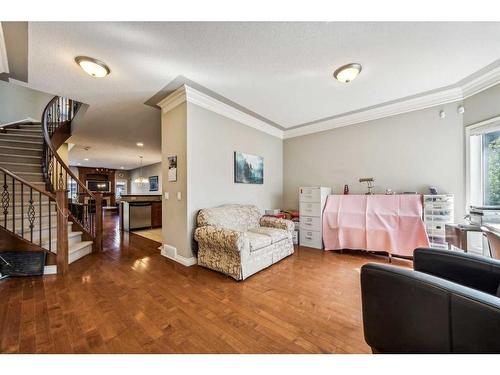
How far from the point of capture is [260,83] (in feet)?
8.87

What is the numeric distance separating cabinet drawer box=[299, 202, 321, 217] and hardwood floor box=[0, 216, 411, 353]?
1114mm

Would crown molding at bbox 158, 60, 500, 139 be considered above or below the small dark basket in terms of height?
above

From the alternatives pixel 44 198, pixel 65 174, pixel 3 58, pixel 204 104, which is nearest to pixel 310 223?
pixel 204 104

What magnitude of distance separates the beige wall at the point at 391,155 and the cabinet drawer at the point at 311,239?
1.00 metres

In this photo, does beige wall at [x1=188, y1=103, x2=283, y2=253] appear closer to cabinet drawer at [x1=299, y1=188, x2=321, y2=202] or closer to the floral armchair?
the floral armchair

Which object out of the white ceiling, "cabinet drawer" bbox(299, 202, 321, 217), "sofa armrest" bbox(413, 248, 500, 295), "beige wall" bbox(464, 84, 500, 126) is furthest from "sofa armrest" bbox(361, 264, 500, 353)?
"beige wall" bbox(464, 84, 500, 126)

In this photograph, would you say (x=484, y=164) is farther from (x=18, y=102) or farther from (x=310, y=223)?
(x=18, y=102)

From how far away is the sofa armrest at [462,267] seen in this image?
4.08ft

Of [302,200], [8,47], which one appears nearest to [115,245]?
[8,47]

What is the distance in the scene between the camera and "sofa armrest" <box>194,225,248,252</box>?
A: 91.9 inches

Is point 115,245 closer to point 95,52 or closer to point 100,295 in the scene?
point 100,295

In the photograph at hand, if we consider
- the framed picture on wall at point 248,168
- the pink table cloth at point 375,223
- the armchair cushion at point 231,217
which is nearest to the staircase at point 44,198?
the armchair cushion at point 231,217
